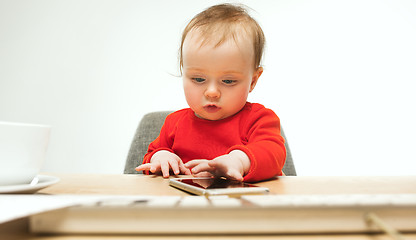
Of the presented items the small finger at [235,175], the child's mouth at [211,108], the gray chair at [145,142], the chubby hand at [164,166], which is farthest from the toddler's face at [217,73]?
the gray chair at [145,142]

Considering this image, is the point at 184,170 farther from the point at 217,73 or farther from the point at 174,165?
the point at 217,73

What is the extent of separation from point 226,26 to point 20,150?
563mm

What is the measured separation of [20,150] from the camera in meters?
0.39

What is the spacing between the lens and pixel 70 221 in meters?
0.25

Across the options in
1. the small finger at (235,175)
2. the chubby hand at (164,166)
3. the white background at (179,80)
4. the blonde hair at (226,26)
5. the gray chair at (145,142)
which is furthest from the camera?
the white background at (179,80)

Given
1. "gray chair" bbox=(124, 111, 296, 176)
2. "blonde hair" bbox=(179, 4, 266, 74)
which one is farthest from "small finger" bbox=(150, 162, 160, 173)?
"gray chair" bbox=(124, 111, 296, 176)

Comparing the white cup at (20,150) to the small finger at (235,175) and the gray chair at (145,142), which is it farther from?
the gray chair at (145,142)

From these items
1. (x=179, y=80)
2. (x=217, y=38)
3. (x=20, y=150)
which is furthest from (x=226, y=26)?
(x=179, y=80)

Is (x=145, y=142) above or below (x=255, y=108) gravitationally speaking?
below

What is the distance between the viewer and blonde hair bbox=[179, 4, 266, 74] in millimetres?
773

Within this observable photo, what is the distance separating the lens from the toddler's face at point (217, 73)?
29.7 inches

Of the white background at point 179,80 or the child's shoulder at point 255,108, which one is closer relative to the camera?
the child's shoulder at point 255,108

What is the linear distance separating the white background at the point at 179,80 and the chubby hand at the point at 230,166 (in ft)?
4.73

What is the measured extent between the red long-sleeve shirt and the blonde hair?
14 centimetres
